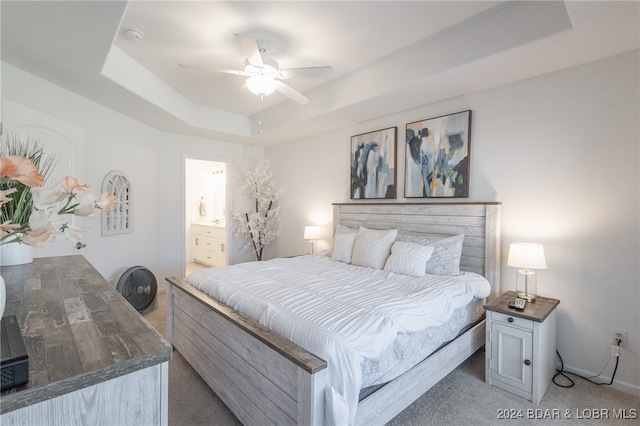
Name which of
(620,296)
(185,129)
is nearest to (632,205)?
(620,296)

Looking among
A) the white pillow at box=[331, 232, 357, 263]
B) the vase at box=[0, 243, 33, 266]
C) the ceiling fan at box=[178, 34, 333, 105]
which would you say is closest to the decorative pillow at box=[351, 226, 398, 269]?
the white pillow at box=[331, 232, 357, 263]

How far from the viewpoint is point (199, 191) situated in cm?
720

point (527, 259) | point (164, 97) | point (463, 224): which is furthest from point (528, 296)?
point (164, 97)

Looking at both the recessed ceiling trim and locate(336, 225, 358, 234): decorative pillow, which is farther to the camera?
locate(336, 225, 358, 234): decorative pillow

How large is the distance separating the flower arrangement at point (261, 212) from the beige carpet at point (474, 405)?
2.97 metres

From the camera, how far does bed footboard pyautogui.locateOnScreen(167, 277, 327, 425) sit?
A: 4.46 feet

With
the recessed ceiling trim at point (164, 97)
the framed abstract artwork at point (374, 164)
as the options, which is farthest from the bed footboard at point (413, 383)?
the recessed ceiling trim at point (164, 97)

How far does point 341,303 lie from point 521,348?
4.48 feet

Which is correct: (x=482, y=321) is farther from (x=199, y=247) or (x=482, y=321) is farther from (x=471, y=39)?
(x=199, y=247)

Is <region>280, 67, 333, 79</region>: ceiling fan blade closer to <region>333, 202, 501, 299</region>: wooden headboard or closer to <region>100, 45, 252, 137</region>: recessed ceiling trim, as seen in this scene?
<region>100, 45, 252, 137</region>: recessed ceiling trim

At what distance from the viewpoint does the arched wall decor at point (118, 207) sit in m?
3.56

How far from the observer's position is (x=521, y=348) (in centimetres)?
213

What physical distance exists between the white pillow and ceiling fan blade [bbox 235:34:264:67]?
1981mm

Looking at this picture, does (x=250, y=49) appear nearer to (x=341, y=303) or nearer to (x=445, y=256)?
(x=341, y=303)
